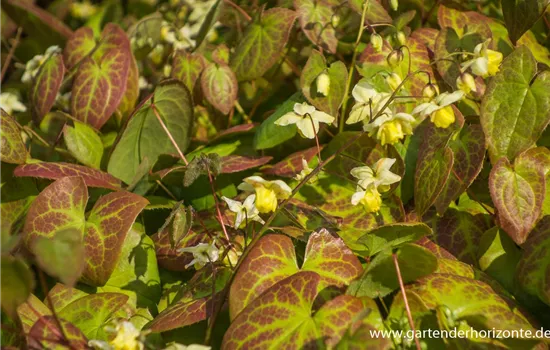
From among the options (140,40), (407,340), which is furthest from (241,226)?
(140,40)

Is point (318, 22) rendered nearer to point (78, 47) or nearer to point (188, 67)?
point (188, 67)

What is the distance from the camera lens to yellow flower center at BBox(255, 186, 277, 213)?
123 centimetres

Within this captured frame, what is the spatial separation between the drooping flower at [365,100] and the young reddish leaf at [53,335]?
67 centimetres

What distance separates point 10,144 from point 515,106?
1087mm

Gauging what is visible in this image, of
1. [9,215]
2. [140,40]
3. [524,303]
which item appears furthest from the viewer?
[140,40]

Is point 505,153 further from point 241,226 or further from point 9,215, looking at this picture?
point 9,215

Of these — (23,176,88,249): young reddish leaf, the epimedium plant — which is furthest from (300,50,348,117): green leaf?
(23,176,88,249): young reddish leaf

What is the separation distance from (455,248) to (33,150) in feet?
3.83

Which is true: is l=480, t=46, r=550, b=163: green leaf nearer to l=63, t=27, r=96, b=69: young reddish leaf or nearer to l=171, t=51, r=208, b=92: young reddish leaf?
l=171, t=51, r=208, b=92: young reddish leaf

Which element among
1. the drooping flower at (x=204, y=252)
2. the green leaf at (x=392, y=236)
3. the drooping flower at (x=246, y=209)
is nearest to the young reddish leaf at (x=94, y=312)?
the drooping flower at (x=204, y=252)

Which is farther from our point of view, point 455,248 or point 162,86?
point 162,86

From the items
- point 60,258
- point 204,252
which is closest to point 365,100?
point 204,252

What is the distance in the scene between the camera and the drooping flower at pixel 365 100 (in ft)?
4.53

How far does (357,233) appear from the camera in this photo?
1.42 meters
